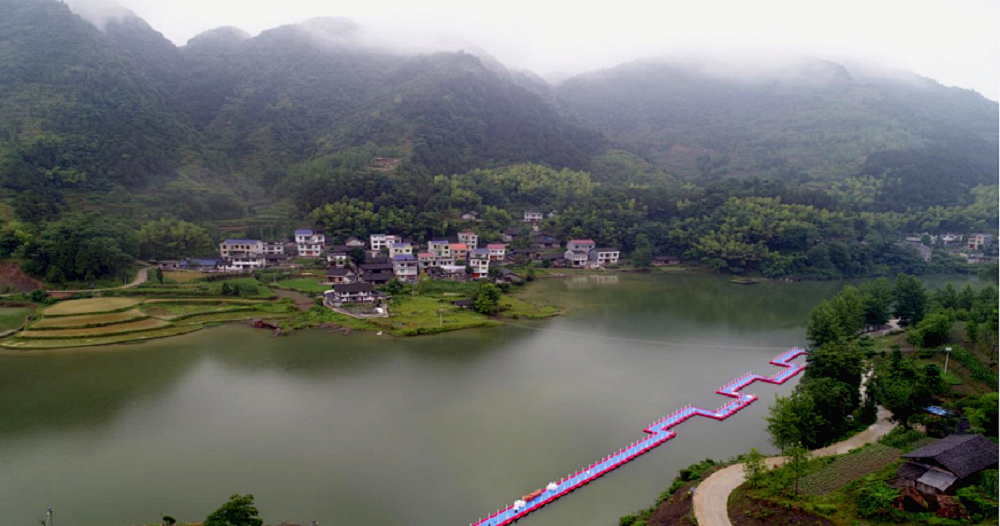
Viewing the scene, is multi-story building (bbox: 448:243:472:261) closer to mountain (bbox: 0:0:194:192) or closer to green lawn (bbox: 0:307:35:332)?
green lawn (bbox: 0:307:35:332)

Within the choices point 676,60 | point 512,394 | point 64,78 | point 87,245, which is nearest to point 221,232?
point 87,245

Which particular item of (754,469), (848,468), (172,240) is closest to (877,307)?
(848,468)

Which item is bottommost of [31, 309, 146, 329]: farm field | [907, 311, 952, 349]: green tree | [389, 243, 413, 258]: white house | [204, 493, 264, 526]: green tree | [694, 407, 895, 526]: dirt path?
[694, 407, 895, 526]: dirt path

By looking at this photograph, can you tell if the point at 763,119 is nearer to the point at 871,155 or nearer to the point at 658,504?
the point at 871,155

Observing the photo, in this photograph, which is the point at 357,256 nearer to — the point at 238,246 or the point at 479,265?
the point at 479,265

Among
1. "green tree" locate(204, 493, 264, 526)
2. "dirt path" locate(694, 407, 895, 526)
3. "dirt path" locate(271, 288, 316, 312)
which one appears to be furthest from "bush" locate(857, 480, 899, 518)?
"dirt path" locate(271, 288, 316, 312)

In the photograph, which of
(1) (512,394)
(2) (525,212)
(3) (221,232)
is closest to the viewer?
(1) (512,394)

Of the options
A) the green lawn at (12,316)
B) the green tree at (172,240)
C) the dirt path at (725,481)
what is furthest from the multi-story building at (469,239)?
the dirt path at (725,481)
